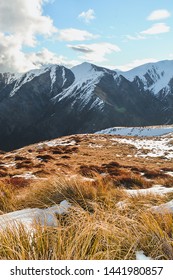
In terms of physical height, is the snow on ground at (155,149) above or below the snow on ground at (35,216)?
below

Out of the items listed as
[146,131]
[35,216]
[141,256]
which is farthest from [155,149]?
[146,131]

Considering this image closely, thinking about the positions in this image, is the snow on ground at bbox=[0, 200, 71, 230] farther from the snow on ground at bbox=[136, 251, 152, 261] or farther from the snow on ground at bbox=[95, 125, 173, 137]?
the snow on ground at bbox=[95, 125, 173, 137]

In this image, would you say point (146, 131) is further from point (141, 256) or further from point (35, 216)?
point (141, 256)

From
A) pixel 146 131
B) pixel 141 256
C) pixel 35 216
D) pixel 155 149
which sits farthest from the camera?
pixel 146 131

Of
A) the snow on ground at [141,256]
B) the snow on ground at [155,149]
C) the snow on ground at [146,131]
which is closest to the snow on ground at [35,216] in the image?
the snow on ground at [141,256]

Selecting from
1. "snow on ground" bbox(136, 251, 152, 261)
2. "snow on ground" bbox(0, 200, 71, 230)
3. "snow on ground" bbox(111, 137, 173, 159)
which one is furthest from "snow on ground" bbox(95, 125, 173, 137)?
"snow on ground" bbox(136, 251, 152, 261)

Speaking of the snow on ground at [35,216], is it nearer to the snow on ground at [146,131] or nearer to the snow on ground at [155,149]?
the snow on ground at [155,149]

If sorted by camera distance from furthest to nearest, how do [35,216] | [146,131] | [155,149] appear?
[146,131] < [155,149] < [35,216]

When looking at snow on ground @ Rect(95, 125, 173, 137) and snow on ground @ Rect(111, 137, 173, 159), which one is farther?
snow on ground @ Rect(95, 125, 173, 137)

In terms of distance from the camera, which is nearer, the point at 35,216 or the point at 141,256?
the point at 141,256

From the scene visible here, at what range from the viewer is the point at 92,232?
370 centimetres
